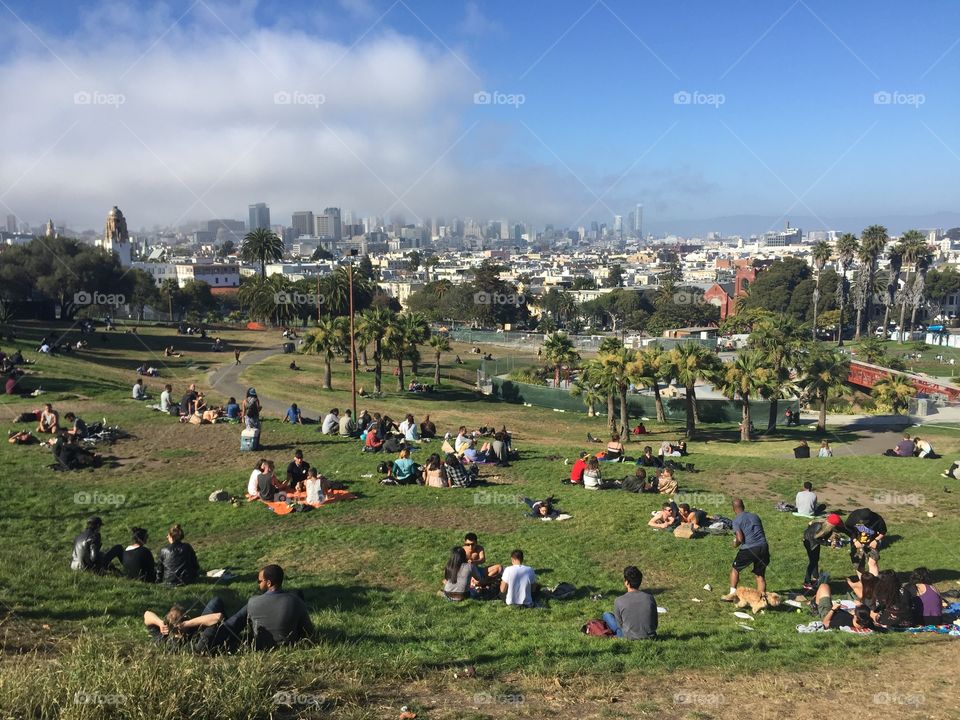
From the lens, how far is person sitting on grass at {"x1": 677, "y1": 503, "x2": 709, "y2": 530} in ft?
49.3

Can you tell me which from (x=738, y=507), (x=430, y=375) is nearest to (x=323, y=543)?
(x=738, y=507)

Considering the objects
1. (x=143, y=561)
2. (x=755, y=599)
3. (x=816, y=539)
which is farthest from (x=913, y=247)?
(x=143, y=561)

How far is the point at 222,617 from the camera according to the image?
8602 millimetres

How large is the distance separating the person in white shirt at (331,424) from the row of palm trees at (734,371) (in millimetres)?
13702

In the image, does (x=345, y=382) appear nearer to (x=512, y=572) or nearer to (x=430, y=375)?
(x=430, y=375)

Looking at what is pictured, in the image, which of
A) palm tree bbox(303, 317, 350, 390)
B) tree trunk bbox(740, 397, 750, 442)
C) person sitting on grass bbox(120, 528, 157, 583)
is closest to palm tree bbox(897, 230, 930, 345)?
tree trunk bbox(740, 397, 750, 442)

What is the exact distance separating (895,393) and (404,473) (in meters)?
37.4

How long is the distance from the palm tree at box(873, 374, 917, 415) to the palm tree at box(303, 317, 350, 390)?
31391mm

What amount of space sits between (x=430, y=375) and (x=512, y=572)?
42.8 metres

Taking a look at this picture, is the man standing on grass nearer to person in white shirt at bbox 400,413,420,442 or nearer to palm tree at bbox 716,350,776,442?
person in white shirt at bbox 400,413,420,442

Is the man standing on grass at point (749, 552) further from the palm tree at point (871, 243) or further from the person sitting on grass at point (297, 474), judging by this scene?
the palm tree at point (871, 243)

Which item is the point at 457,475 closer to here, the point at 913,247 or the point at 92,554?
the point at 92,554

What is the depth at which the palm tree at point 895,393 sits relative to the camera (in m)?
44.9

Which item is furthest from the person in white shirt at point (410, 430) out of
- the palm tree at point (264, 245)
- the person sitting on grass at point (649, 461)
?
the palm tree at point (264, 245)
